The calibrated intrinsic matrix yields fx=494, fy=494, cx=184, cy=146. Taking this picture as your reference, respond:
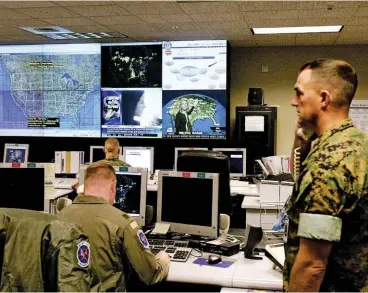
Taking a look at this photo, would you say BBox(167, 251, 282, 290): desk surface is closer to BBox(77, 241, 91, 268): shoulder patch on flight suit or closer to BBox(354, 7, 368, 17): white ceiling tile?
BBox(77, 241, 91, 268): shoulder patch on flight suit

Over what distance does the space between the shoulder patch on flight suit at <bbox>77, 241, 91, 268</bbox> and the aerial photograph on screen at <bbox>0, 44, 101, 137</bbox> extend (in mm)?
5962

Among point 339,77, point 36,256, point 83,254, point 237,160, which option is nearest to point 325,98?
point 339,77

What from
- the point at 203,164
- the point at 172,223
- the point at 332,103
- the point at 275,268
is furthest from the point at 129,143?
the point at 332,103

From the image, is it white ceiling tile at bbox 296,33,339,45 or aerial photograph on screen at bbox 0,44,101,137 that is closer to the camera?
white ceiling tile at bbox 296,33,339,45

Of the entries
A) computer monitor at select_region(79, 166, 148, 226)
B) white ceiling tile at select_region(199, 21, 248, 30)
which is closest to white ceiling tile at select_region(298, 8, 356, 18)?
white ceiling tile at select_region(199, 21, 248, 30)

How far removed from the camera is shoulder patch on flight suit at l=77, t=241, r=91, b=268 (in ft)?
4.78

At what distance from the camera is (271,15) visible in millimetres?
5117

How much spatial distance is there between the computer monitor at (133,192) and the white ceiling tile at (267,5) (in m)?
2.19

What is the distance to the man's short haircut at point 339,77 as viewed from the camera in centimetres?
163

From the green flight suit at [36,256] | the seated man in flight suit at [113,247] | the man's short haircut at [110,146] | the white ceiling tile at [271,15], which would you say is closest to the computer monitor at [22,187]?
the seated man in flight suit at [113,247]

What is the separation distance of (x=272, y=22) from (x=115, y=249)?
12.8ft

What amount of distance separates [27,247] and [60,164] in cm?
526

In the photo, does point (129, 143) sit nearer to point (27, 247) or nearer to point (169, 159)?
point (169, 159)

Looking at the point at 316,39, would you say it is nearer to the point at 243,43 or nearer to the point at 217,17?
the point at 243,43
